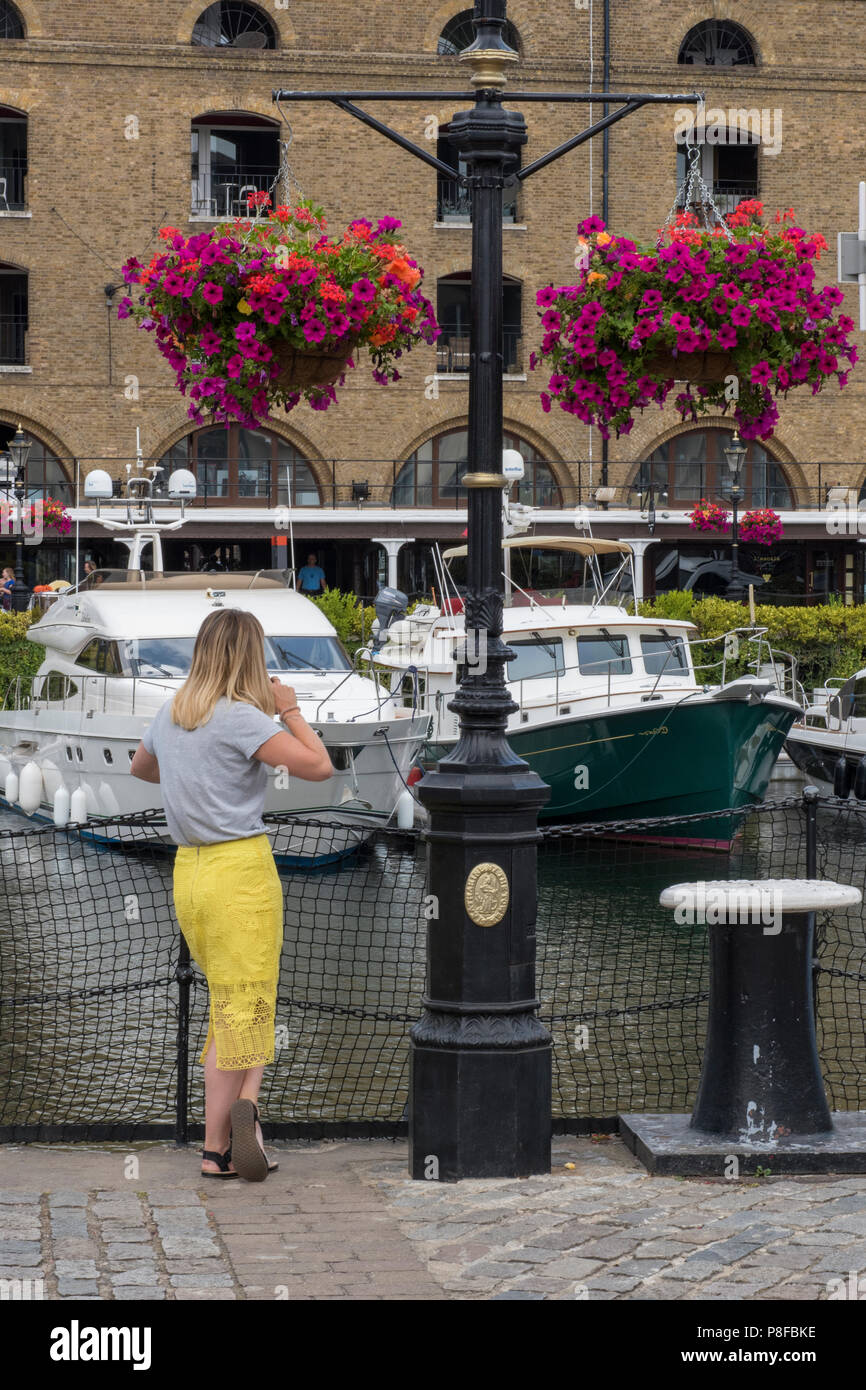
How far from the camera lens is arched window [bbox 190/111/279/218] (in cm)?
3684

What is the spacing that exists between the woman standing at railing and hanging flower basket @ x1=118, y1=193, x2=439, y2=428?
156 centimetres

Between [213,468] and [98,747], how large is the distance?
18.7m

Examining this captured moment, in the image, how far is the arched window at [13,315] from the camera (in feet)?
120

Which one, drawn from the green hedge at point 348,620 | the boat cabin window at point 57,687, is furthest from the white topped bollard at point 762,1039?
the green hedge at point 348,620

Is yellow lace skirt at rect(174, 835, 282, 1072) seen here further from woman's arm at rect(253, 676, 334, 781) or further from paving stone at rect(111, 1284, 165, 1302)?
paving stone at rect(111, 1284, 165, 1302)

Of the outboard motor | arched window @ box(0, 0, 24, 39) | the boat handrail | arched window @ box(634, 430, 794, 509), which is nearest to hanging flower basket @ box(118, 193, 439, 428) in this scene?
the boat handrail

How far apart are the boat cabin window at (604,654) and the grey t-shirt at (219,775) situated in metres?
14.2

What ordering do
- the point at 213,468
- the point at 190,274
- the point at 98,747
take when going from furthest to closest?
1. the point at 213,468
2. the point at 98,747
3. the point at 190,274

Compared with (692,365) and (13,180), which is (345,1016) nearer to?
(692,365)

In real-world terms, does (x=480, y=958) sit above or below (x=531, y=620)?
below

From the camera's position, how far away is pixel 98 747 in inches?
746

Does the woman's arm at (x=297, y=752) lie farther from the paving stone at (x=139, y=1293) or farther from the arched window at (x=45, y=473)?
the arched window at (x=45, y=473)
